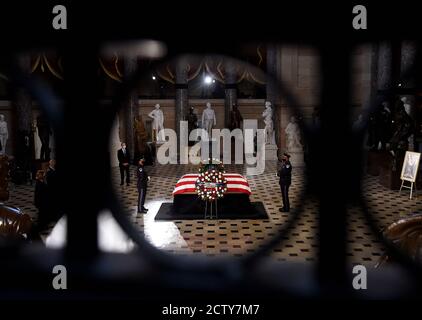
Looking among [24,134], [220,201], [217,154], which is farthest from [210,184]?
[217,154]

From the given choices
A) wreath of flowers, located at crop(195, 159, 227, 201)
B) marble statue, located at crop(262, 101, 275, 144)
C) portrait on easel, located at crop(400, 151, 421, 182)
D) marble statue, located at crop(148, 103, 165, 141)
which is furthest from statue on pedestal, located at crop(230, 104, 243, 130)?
wreath of flowers, located at crop(195, 159, 227, 201)

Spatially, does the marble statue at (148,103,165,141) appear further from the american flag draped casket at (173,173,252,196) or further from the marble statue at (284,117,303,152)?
the american flag draped casket at (173,173,252,196)

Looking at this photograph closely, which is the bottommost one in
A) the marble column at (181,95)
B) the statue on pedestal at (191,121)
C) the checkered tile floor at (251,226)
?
the checkered tile floor at (251,226)

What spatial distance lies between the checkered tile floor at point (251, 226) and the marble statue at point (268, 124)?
405 centimetres

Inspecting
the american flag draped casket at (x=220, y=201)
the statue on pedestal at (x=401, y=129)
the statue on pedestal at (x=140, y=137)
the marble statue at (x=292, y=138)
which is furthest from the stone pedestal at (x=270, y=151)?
the american flag draped casket at (x=220, y=201)

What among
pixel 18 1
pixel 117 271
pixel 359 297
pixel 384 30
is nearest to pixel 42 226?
pixel 117 271

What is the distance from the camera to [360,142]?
145 centimetres

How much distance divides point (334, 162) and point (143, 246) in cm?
69

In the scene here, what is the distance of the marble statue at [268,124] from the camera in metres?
16.9

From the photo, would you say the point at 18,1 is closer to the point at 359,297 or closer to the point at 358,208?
the point at 358,208

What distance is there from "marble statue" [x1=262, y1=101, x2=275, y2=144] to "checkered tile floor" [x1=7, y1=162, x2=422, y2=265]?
405 cm

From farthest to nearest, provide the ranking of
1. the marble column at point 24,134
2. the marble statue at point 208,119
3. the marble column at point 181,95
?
the marble statue at point 208,119 → the marble column at point 181,95 → the marble column at point 24,134

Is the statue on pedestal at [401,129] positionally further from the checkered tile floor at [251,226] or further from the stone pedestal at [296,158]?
the stone pedestal at [296,158]

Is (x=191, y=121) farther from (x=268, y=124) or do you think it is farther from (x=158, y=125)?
(x=268, y=124)
